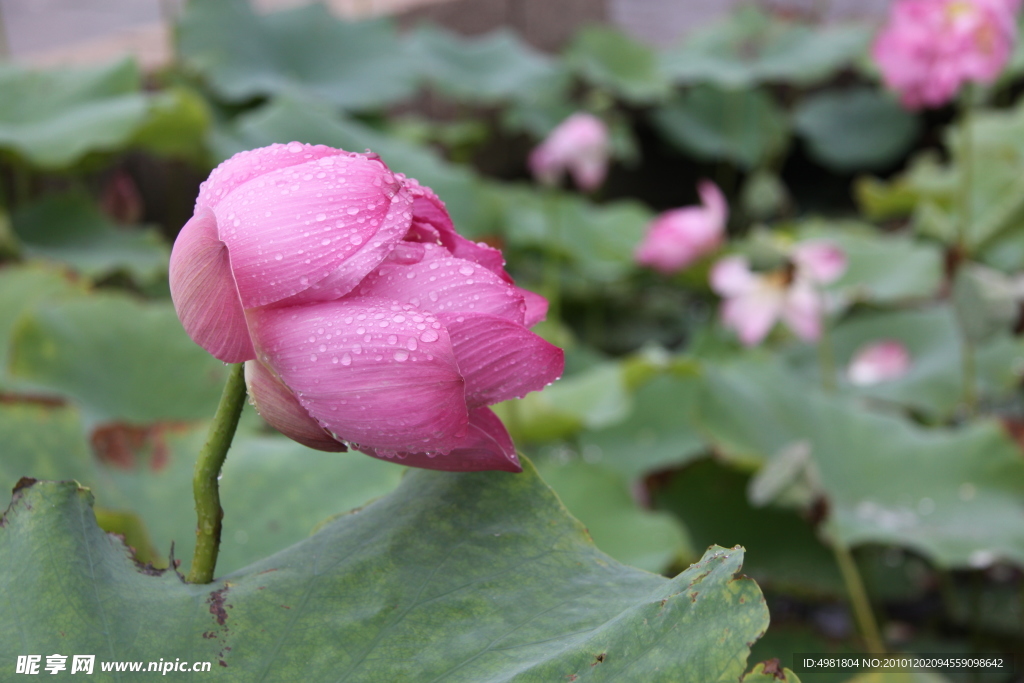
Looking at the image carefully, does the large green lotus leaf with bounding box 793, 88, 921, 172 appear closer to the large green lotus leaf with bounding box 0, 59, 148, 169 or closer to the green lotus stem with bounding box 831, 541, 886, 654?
the large green lotus leaf with bounding box 0, 59, 148, 169

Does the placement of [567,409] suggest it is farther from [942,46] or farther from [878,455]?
[942,46]

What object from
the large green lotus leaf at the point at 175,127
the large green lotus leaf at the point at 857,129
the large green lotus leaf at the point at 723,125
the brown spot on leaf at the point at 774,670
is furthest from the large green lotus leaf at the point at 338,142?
the large green lotus leaf at the point at 857,129

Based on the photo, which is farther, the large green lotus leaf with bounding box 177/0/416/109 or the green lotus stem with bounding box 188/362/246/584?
the large green lotus leaf with bounding box 177/0/416/109

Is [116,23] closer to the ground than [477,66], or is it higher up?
closer to the ground

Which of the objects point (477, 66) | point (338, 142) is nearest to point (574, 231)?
point (338, 142)

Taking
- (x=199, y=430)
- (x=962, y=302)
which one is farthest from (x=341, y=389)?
(x=962, y=302)

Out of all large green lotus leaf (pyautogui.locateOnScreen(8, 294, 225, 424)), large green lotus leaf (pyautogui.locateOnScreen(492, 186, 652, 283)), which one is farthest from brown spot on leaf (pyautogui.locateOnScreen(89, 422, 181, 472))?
large green lotus leaf (pyautogui.locateOnScreen(492, 186, 652, 283))
